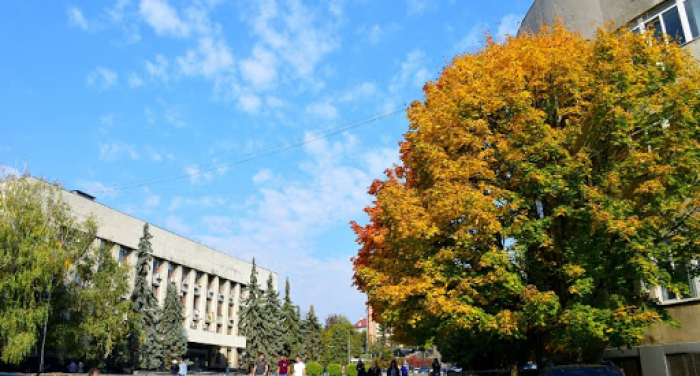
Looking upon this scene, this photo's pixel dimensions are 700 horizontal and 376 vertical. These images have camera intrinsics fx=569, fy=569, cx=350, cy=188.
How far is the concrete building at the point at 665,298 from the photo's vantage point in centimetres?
1716

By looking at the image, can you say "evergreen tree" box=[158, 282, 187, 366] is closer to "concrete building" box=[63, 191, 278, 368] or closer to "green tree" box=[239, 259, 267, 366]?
"concrete building" box=[63, 191, 278, 368]

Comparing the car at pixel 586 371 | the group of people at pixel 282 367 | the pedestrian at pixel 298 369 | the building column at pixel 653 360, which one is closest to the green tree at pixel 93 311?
the group of people at pixel 282 367

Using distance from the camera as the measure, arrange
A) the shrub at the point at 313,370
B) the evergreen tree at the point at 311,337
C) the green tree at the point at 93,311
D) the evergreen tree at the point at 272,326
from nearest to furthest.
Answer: the green tree at the point at 93,311 < the shrub at the point at 313,370 < the evergreen tree at the point at 272,326 < the evergreen tree at the point at 311,337

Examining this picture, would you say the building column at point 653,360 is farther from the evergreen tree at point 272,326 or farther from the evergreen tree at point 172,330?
the evergreen tree at point 272,326

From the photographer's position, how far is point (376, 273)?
17.3 metres

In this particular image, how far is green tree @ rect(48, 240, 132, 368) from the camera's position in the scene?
36.2 metres

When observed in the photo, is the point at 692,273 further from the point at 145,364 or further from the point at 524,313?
the point at 145,364

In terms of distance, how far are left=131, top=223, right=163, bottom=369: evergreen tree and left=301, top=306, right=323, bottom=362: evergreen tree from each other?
25597mm

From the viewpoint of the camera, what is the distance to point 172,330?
56.2 meters

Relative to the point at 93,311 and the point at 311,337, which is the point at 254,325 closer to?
the point at 311,337

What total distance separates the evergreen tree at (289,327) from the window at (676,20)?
2226 inches

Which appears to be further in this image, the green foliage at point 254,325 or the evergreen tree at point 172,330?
the green foliage at point 254,325

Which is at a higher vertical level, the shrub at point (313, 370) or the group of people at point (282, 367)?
the group of people at point (282, 367)

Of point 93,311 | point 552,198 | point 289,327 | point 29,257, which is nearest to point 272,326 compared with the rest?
point 289,327
